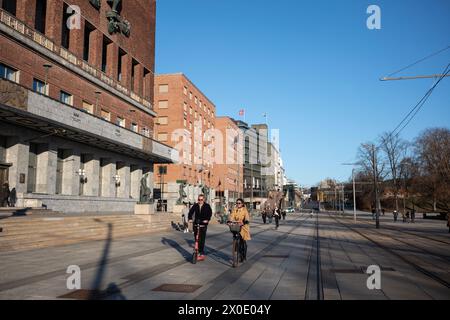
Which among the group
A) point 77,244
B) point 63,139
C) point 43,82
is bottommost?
point 77,244

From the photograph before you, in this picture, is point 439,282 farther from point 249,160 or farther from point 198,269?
point 249,160

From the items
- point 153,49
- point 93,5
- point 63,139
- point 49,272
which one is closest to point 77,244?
point 49,272

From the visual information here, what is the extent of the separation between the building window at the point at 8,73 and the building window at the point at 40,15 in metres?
5.49

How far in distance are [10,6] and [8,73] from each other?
5.12 metres

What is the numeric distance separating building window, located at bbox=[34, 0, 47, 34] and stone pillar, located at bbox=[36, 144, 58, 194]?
889cm

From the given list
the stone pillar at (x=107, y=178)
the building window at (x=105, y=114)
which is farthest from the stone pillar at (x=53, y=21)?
the stone pillar at (x=107, y=178)

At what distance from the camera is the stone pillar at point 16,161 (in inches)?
960

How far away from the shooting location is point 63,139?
96.9 ft

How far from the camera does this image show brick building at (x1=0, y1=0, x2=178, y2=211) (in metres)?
24.4

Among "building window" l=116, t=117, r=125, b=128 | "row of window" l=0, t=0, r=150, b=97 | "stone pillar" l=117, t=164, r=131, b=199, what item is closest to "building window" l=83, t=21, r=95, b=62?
"row of window" l=0, t=0, r=150, b=97

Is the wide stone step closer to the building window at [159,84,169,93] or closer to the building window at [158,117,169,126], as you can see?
the building window at [158,117,169,126]

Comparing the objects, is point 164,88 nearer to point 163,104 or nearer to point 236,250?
point 163,104

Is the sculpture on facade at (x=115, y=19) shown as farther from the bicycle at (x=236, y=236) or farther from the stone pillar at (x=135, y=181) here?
the bicycle at (x=236, y=236)
